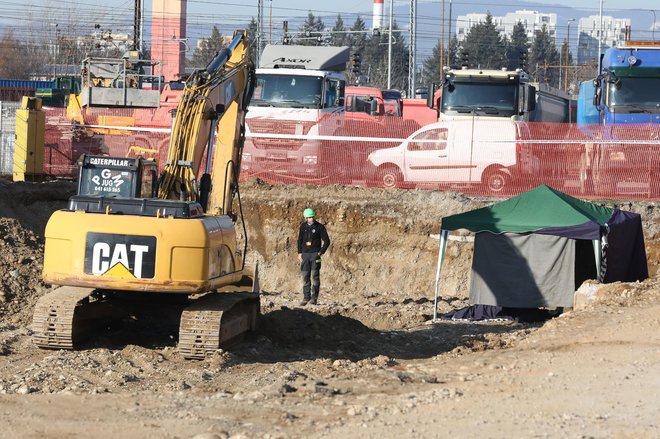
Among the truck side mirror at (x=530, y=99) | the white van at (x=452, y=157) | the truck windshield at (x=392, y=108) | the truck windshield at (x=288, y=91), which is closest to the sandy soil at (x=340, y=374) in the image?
the white van at (x=452, y=157)

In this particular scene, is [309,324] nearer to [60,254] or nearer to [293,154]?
[60,254]

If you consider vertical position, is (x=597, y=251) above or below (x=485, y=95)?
below

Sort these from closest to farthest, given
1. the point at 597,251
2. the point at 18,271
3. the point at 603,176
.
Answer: the point at 597,251 < the point at 18,271 < the point at 603,176

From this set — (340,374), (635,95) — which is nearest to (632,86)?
(635,95)

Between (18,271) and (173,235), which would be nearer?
(173,235)

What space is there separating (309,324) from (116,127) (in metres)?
14.2

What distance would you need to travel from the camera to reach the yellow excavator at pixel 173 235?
13930mm

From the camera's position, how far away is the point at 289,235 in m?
27.6

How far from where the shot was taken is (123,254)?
13.9 meters

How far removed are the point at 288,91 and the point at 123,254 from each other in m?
17.3

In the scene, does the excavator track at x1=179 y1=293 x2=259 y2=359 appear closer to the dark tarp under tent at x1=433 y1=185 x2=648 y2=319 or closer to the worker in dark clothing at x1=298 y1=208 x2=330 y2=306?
the dark tarp under tent at x1=433 y1=185 x2=648 y2=319

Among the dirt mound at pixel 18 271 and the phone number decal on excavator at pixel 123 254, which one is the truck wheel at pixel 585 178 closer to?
the dirt mound at pixel 18 271

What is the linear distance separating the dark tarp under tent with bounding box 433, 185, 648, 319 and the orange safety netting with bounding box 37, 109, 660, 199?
256 inches

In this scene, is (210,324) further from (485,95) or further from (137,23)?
(137,23)
